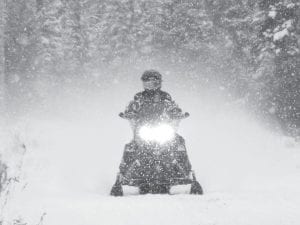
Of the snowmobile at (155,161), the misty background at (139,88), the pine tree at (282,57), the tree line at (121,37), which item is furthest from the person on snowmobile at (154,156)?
the tree line at (121,37)

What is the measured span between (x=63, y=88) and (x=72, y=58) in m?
2.97

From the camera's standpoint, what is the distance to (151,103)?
36.4 ft

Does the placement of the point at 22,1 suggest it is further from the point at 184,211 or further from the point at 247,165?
the point at 184,211

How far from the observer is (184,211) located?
7559mm

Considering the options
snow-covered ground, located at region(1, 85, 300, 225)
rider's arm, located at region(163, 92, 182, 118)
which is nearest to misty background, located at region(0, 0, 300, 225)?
snow-covered ground, located at region(1, 85, 300, 225)

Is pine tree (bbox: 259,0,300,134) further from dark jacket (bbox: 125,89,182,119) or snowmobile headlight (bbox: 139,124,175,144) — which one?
snowmobile headlight (bbox: 139,124,175,144)

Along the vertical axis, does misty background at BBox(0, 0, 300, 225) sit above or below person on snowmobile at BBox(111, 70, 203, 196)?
above

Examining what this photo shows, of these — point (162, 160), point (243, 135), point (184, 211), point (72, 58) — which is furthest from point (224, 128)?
point (72, 58)

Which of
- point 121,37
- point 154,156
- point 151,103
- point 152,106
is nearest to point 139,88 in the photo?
point 121,37

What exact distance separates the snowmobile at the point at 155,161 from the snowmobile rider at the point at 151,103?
0.61ft

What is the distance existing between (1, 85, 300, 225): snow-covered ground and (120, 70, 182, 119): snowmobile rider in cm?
166

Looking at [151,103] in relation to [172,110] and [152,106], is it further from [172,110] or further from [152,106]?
[172,110]

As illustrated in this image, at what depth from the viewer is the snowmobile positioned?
10047mm

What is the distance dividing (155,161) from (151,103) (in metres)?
1.46
